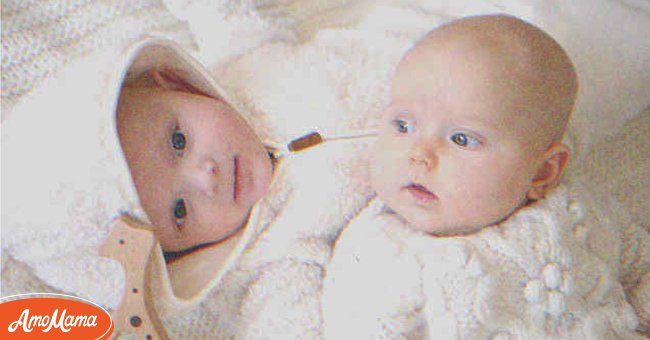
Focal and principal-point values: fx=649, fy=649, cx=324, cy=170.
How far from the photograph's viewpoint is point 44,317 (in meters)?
0.55

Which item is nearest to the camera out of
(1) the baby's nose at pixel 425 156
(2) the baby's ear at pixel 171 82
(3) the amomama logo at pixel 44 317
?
(3) the amomama logo at pixel 44 317

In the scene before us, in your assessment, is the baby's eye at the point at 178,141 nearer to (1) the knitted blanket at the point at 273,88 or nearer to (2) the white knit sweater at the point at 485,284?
(1) the knitted blanket at the point at 273,88

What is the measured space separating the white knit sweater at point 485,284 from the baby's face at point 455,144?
0.10 ft

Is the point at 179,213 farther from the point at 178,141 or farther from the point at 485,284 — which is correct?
the point at 485,284

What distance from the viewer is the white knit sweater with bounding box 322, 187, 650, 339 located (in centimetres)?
65

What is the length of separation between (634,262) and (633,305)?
0.17ft

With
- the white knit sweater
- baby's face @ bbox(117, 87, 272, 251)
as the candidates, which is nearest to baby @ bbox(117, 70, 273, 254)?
baby's face @ bbox(117, 87, 272, 251)

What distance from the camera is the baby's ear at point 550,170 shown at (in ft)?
2.19

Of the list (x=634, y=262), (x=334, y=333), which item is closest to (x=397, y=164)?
(x=334, y=333)

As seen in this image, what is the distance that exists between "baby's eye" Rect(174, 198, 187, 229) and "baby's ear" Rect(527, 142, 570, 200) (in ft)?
1.24

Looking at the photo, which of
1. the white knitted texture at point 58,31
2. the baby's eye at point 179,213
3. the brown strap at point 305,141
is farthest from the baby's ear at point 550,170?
the white knitted texture at point 58,31

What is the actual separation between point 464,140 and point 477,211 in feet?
0.25

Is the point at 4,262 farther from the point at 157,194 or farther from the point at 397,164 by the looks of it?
the point at 397,164

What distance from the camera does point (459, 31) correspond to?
2.12 feet
